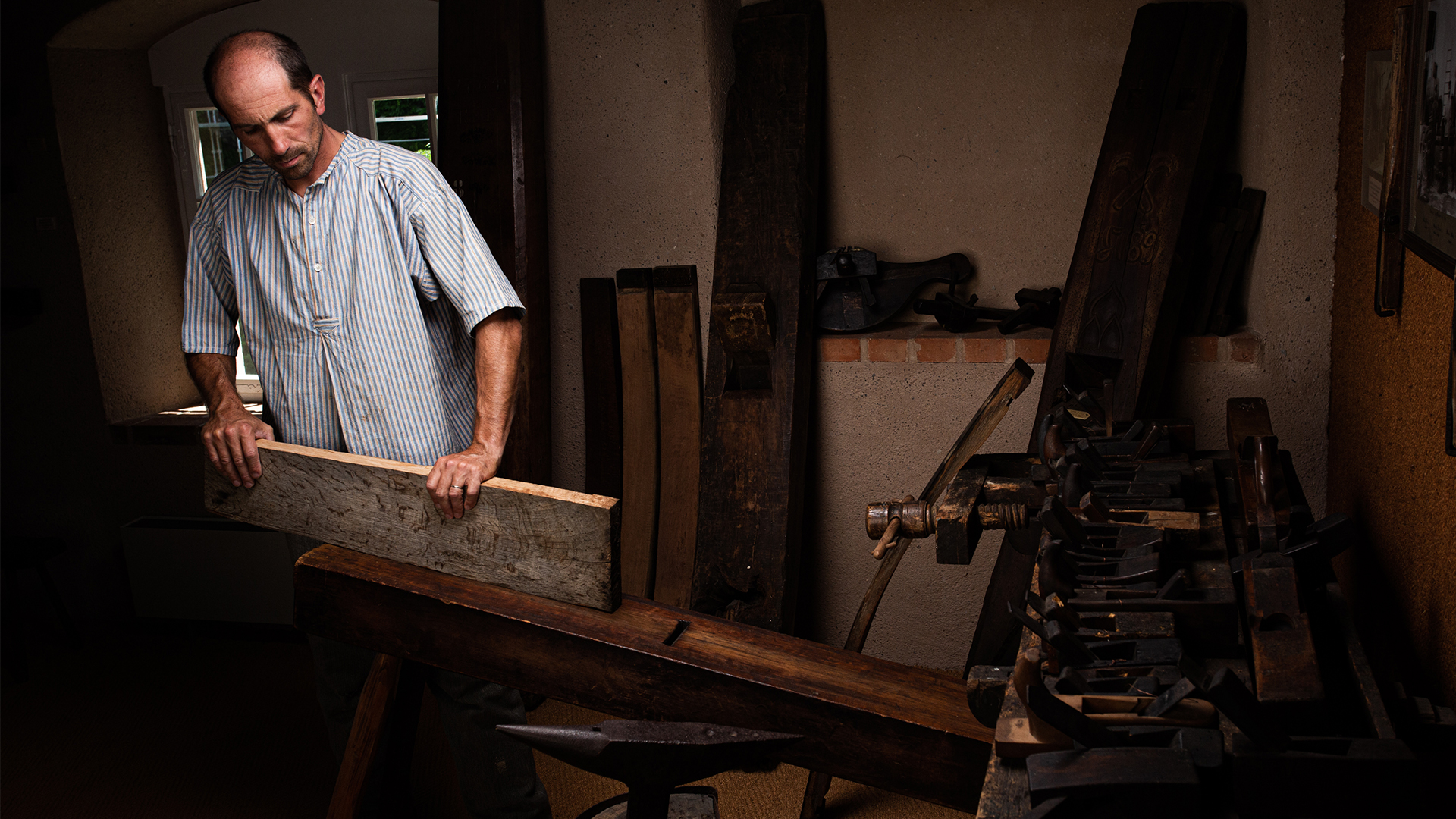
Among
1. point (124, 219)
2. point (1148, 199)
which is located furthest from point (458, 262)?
point (124, 219)

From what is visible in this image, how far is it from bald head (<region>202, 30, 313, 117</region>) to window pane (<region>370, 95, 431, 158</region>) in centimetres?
175

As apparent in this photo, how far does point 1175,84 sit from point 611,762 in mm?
2283

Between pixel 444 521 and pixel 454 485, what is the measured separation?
0.27 feet

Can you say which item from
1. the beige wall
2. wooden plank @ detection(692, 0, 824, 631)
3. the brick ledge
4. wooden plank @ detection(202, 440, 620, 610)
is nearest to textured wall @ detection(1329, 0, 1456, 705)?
the brick ledge

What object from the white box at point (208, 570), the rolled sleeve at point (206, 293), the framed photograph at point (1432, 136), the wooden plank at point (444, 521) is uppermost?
the framed photograph at point (1432, 136)

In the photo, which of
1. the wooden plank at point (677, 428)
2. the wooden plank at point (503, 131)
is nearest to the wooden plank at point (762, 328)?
the wooden plank at point (677, 428)

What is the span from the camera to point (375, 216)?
1.90 meters

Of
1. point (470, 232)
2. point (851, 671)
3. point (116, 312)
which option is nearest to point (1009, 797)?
point (851, 671)

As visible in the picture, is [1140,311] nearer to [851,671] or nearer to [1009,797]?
[851,671]

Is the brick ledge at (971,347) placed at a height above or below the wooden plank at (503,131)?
below

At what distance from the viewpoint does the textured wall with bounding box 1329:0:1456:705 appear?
1.34m

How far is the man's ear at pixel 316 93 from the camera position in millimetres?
1860

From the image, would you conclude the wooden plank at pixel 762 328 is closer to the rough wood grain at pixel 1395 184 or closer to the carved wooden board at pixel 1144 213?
the carved wooden board at pixel 1144 213

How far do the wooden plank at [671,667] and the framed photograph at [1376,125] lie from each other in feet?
3.92
